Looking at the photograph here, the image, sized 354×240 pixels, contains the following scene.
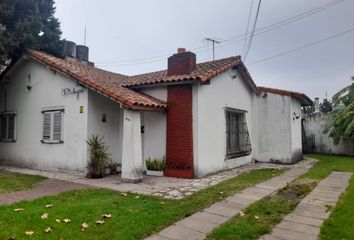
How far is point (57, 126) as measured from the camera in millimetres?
12648

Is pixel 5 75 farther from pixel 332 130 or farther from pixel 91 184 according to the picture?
pixel 332 130

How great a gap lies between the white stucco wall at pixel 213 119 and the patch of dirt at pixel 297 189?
3292 mm

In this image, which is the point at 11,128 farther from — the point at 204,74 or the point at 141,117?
the point at 204,74

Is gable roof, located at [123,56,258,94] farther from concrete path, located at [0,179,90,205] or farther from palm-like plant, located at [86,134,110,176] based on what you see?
concrete path, located at [0,179,90,205]

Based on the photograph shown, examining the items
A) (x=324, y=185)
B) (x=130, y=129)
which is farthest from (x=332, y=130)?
(x=130, y=129)

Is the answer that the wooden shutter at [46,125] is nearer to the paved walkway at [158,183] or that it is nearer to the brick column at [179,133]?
the paved walkway at [158,183]

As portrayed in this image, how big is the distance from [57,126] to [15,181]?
10.0ft

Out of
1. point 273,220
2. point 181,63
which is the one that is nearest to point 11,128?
point 181,63

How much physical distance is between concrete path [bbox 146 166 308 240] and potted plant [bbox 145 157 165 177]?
3.78 meters

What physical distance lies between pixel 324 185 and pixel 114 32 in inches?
740

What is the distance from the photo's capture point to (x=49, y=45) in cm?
1648

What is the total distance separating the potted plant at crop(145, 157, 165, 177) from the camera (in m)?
11.8

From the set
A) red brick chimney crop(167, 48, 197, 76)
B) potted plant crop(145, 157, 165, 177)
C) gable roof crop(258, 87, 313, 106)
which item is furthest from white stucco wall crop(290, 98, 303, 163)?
potted plant crop(145, 157, 165, 177)

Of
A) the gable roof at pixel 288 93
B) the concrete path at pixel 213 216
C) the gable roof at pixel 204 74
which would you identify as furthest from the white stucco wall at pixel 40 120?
the gable roof at pixel 288 93
